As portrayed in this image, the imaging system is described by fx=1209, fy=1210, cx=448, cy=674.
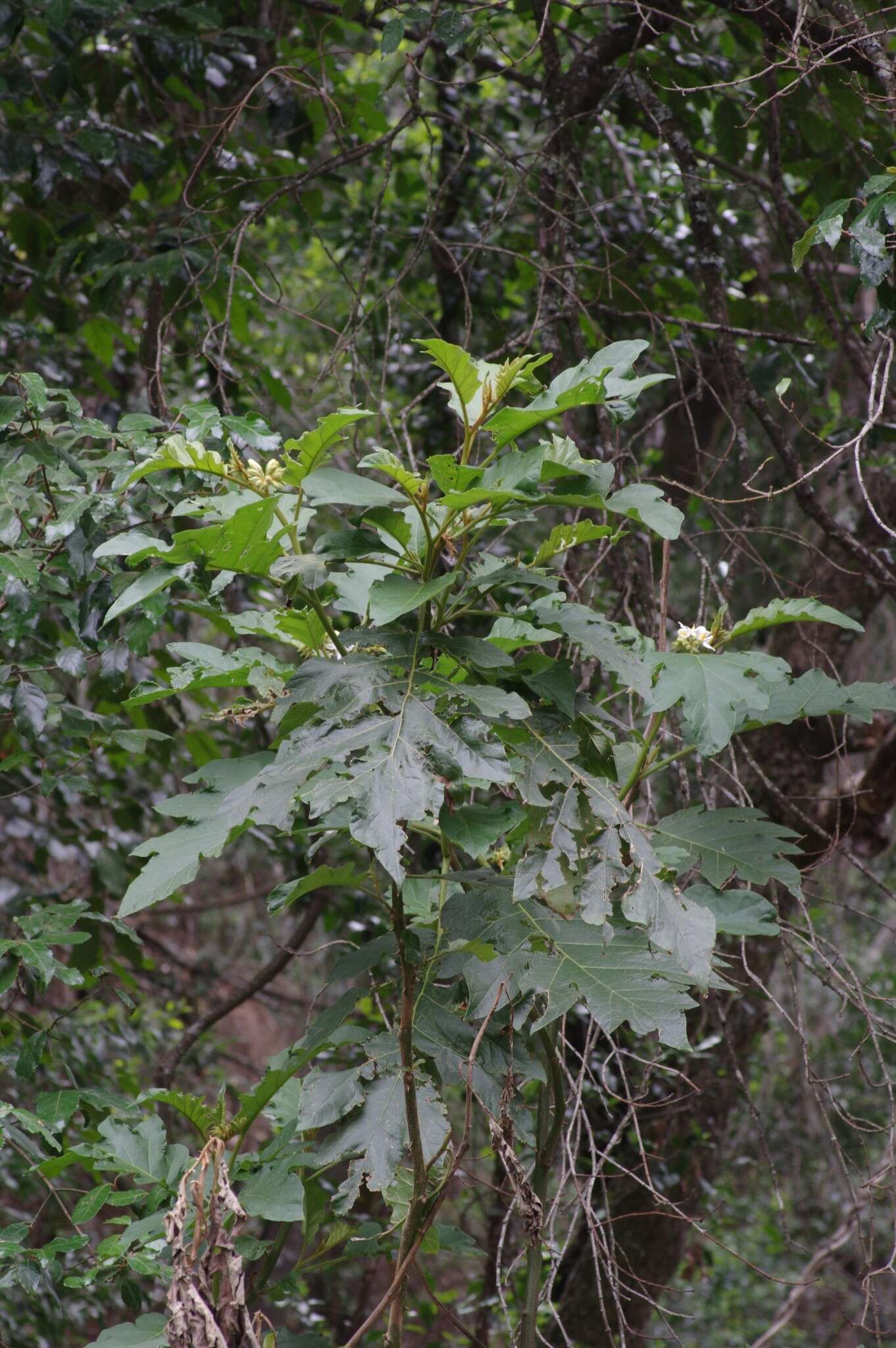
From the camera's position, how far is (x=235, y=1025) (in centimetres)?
700

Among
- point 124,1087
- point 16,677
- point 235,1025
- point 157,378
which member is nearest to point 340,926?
point 124,1087

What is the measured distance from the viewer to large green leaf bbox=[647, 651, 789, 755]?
1.07 metres

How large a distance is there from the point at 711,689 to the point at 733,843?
0.24 m

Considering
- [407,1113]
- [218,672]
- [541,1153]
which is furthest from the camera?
[541,1153]

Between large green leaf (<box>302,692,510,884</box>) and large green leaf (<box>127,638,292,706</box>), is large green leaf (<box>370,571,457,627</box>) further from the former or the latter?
large green leaf (<box>127,638,292,706</box>)

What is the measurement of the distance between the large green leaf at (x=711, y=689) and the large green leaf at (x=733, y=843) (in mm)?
177

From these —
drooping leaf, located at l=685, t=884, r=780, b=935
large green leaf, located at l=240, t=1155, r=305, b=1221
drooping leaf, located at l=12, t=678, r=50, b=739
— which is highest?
drooping leaf, located at l=685, t=884, r=780, b=935

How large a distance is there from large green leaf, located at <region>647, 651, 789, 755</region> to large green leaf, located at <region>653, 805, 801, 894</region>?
0.18 meters

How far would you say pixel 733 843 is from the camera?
4.14 ft

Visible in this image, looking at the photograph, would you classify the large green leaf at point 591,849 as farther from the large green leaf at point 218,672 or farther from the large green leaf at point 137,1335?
the large green leaf at point 137,1335

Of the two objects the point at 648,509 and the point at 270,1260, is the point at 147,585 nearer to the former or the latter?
the point at 648,509

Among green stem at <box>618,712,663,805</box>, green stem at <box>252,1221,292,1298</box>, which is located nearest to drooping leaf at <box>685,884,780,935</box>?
green stem at <box>618,712,663,805</box>

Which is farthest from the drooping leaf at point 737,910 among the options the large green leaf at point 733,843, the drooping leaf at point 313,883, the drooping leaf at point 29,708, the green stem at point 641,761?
the drooping leaf at point 29,708

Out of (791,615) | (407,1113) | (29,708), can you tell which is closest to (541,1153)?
(407,1113)
